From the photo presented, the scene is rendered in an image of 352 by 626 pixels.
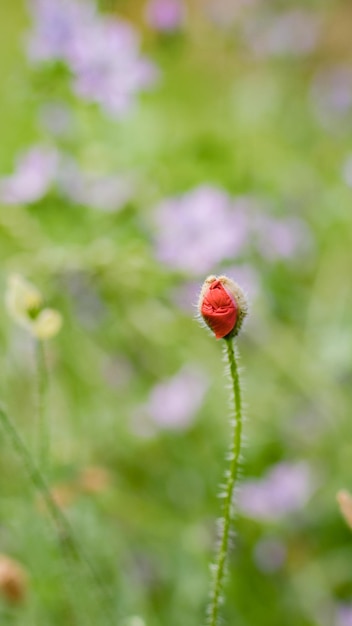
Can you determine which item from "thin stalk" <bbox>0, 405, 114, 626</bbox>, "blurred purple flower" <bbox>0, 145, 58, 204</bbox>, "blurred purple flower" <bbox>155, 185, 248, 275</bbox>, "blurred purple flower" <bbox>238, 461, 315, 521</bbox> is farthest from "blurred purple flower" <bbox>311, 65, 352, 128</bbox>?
"thin stalk" <bbox>0, 405, 114, 626</bbox>

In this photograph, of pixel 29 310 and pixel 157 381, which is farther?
pixel 157 381

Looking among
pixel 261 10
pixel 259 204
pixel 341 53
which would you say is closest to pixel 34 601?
pixel 259 204

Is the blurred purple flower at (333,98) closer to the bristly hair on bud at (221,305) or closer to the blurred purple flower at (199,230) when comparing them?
the blurred purple flower at (199,230)

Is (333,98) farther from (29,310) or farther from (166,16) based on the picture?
(29,310)

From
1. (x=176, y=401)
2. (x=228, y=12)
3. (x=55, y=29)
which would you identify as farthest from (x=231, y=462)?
(x=228, y=12)

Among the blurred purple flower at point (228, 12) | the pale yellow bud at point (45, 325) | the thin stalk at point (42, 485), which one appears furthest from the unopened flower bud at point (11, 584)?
the blurred purple flower at point (228, 12)
